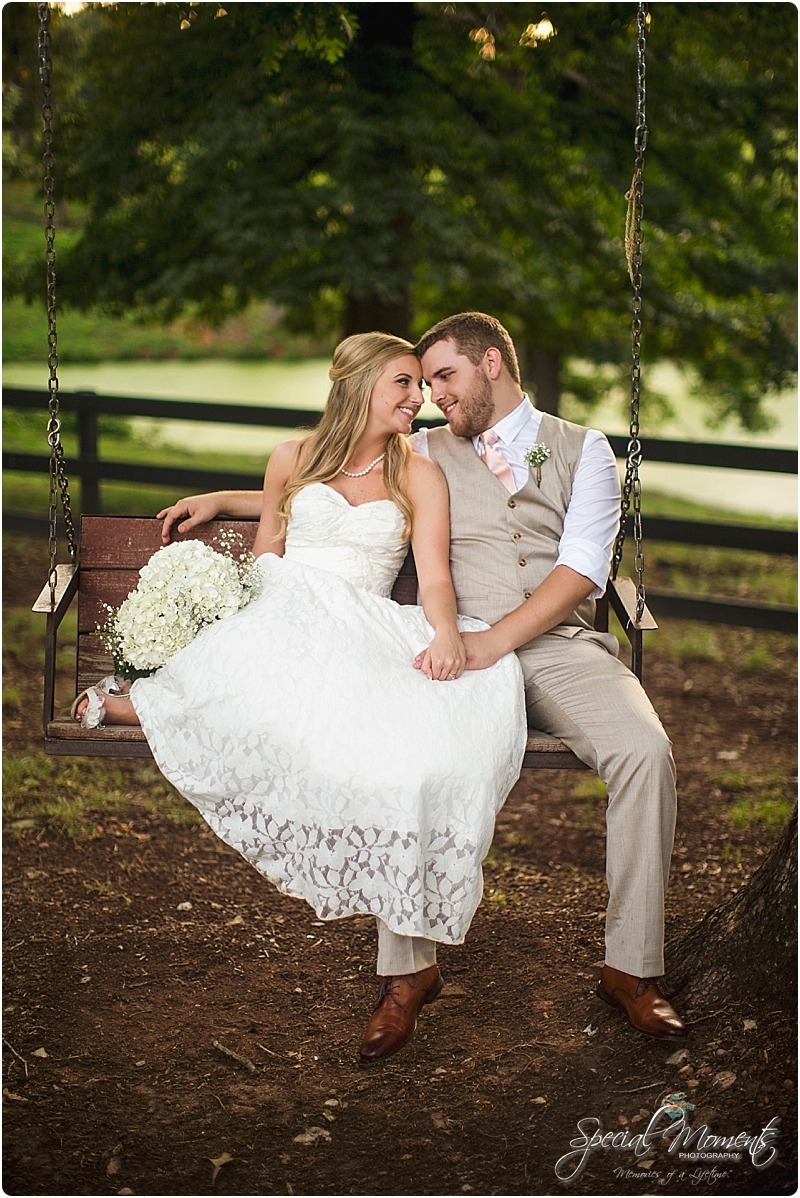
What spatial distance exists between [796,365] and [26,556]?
5.81 metres

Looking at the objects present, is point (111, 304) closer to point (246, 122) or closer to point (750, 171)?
point (246, 122)

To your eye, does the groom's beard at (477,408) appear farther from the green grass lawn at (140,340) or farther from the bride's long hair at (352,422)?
the green grass lawn at (140,340)

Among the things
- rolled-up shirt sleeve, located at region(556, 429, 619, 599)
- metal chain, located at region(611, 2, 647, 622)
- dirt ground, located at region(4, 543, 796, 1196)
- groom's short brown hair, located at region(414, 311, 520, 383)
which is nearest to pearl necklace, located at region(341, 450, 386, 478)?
groom's short brown hair, located at region(414, 311, 520, 383)

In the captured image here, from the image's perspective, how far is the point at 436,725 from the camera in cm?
287

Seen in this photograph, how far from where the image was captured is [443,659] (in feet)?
10.2

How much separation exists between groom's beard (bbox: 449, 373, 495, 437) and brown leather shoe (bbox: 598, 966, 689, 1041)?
A: 1736mm

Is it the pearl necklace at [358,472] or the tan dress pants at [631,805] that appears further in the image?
the pearl necklace at [358,472]

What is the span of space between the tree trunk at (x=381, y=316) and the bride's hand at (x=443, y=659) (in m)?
4.53

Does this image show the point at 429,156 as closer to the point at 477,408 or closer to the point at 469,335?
the point at 469,335

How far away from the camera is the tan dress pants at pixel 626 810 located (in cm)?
290

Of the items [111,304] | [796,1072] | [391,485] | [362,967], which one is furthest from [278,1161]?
[111,304]

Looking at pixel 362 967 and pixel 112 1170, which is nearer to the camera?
pixel 112 1170

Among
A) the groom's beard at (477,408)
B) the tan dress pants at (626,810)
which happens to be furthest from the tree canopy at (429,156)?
the tan dress pants at (626,810)

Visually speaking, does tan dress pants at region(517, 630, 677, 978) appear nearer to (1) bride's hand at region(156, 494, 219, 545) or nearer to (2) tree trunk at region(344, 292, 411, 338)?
(1) bride's hand at region(156, 494, 219, 545)
